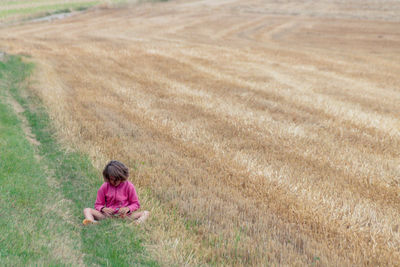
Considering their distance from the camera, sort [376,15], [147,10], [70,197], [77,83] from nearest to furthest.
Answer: [70,197] → [77,83] → [376,15] → [147,10]

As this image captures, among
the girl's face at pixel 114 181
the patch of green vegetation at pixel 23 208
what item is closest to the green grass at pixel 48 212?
the patch of green vegetation at pixel 23 208

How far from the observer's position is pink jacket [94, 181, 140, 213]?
5211 mm

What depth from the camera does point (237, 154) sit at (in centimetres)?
720

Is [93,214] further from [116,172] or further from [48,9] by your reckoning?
[48,9]

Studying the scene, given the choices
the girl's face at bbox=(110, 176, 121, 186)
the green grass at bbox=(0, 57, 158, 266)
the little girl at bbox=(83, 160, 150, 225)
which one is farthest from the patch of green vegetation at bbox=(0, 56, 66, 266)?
the girl's face at bbox=(110, 176, 121, 186)

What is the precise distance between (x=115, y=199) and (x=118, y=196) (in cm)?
6

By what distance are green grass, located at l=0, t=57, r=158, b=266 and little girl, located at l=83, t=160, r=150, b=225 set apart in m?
0.12

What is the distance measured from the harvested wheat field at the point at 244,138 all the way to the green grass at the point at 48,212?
30 cm

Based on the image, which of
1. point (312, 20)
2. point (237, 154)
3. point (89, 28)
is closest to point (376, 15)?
point (312, 20)

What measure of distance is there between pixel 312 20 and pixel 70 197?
29.3 metres

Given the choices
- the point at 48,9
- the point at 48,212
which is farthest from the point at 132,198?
the point at 48,9

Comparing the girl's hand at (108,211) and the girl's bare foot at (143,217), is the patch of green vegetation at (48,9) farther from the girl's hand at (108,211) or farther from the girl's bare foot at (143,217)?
the girl's bare foot at (143,217)

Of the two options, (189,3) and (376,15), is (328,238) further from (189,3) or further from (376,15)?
(189,3)

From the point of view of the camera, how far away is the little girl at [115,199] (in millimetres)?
5043
